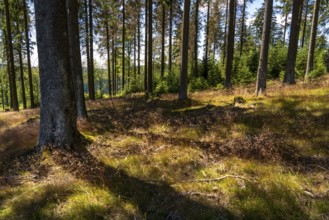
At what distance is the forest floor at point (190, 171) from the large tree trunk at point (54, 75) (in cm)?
52

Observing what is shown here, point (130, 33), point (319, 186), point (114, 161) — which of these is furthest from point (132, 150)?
point (130, 33)

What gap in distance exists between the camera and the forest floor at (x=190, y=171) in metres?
3.09

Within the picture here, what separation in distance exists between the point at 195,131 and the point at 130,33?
65.1 ft

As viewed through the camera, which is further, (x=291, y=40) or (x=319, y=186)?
(x=291, y=40)

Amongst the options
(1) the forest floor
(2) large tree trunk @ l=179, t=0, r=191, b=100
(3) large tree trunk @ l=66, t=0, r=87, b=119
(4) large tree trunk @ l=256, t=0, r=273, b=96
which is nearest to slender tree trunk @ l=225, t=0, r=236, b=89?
(2) large tree trunk @ l=179, t=0, r=191, b=100

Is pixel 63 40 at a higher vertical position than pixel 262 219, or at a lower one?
higher

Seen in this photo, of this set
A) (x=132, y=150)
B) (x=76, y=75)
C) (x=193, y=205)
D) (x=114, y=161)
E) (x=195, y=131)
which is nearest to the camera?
(x=193, y=205)

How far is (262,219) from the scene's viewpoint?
2783 mm

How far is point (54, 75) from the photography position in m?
5.20

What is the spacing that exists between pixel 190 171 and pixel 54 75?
3.75 meters

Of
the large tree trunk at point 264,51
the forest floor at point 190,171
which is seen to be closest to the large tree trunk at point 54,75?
the forest floor at point 190,171

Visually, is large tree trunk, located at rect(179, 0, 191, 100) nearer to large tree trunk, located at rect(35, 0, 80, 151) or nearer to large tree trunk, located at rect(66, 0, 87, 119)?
large tree trunk, located at rect(66, 0, 87, 119)

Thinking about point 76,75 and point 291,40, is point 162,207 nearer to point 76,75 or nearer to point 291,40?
point 76,75

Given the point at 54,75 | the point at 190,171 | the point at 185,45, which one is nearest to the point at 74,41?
the point at 54,75
